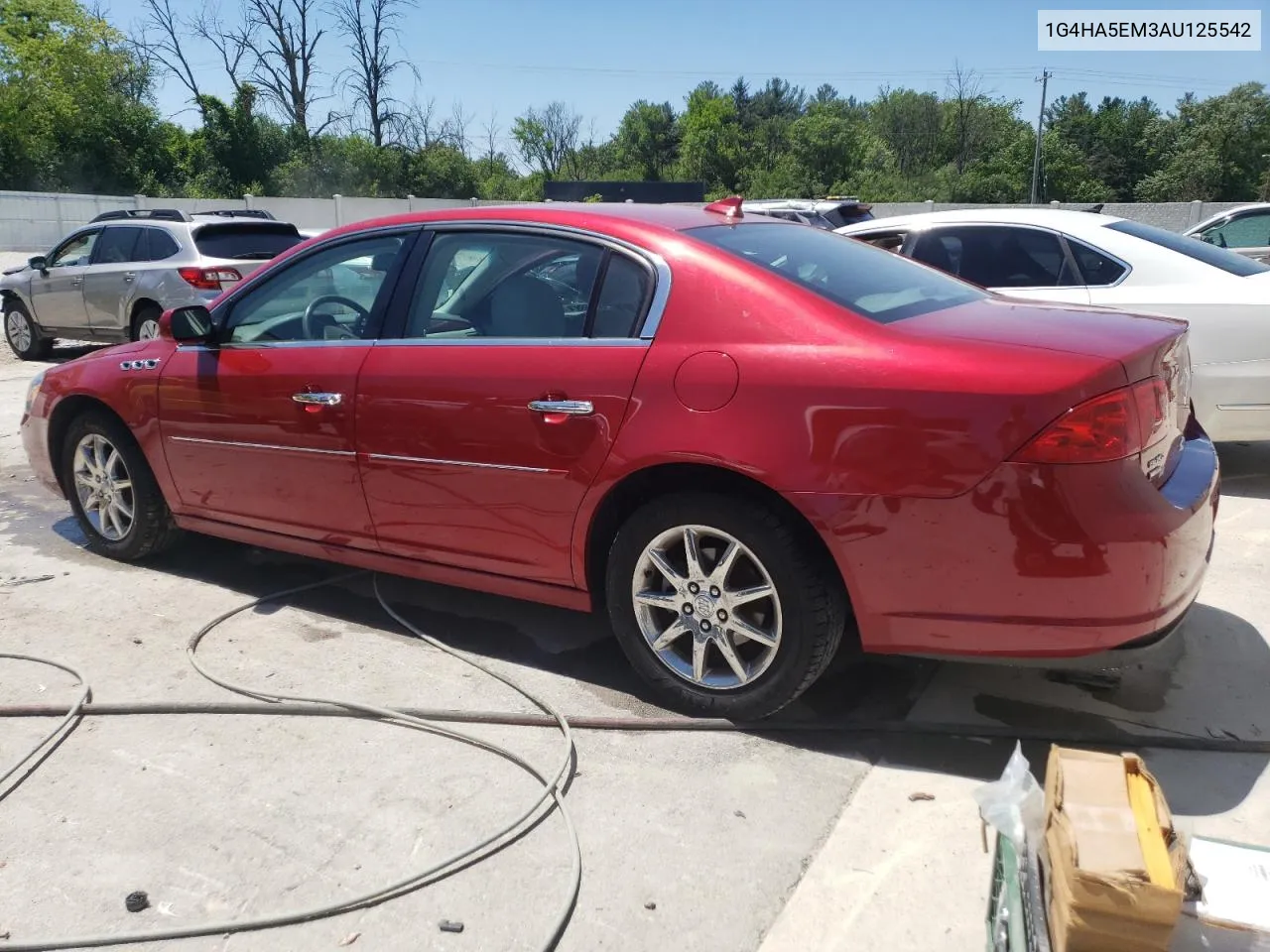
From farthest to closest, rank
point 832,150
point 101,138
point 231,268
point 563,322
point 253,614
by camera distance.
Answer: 1. point 832,150
2. point 101,138
3. point 231,268
4. point 253,614
5. point 563,322

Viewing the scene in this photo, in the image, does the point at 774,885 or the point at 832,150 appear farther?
the point at 832,150

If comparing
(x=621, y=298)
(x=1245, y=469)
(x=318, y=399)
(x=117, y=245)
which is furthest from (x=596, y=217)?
(x=117, y=245)

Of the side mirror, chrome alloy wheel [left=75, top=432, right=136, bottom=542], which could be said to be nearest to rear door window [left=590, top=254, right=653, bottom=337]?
the side mirror

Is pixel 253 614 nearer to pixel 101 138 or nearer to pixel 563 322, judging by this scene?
pixel 563 322

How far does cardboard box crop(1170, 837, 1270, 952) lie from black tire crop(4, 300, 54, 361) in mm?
13911

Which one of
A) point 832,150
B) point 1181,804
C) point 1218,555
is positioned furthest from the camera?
point 832,150

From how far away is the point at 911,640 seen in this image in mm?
2928

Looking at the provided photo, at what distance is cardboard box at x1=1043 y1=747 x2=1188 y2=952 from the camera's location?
1.76 m

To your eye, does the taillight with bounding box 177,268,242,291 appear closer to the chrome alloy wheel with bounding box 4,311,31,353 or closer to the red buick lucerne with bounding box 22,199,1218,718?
the chrome alloy wheel with bounding box 4,311,31,353

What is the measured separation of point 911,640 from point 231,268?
990 cm

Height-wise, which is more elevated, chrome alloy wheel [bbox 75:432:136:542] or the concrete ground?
chrome alloy wheel [bbox 75:432:136:542]

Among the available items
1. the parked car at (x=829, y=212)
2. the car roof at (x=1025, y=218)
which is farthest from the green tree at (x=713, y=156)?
the car roof at (x=1025, y=218)

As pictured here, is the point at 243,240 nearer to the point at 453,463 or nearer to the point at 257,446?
the point at 257,446

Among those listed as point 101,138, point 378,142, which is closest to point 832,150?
point 378,142
